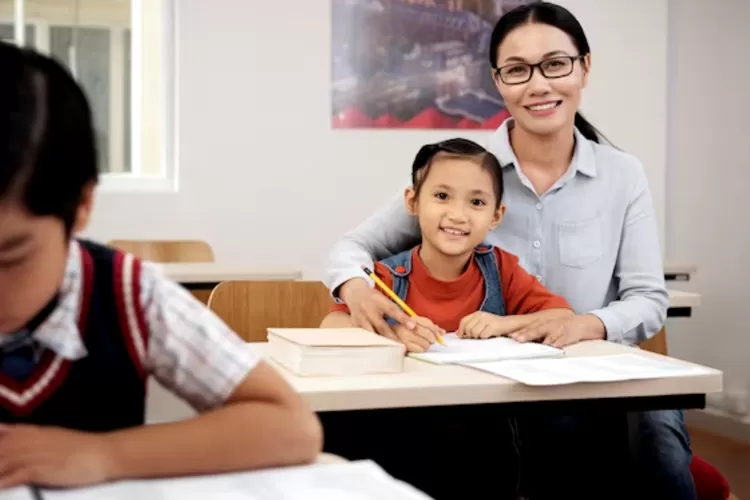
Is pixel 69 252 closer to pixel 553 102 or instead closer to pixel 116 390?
pixel 116 390

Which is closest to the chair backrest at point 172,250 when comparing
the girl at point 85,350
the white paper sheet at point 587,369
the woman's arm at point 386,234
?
the woman's arm at point 386,234

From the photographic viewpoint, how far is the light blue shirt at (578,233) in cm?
220

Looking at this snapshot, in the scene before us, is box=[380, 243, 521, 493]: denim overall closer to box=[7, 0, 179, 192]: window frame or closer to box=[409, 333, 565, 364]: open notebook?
box=[409, 333, 565, 364]: open notebook

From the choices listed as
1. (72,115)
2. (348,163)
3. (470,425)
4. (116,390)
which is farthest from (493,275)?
(348,163)

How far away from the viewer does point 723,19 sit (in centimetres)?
472

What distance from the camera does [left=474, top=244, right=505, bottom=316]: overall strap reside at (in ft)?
6.73

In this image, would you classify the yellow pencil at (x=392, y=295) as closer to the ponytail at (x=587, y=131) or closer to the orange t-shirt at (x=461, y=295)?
the orange t-shirt at (x=461, y=295)

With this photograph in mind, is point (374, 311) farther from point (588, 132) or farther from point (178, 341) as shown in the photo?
point (178, 341)

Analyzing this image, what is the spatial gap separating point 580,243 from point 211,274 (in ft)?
5.05

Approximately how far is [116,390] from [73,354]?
0.06 metres

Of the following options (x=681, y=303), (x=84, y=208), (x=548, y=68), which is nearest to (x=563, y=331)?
(x=548, y=68)

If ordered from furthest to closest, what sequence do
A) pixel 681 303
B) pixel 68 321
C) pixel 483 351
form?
pixel 681 303 → pixel 483 351 → pixel 68 321

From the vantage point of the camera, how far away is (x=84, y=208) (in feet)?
2.89

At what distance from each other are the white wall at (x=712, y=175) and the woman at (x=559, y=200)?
260 centimetres
